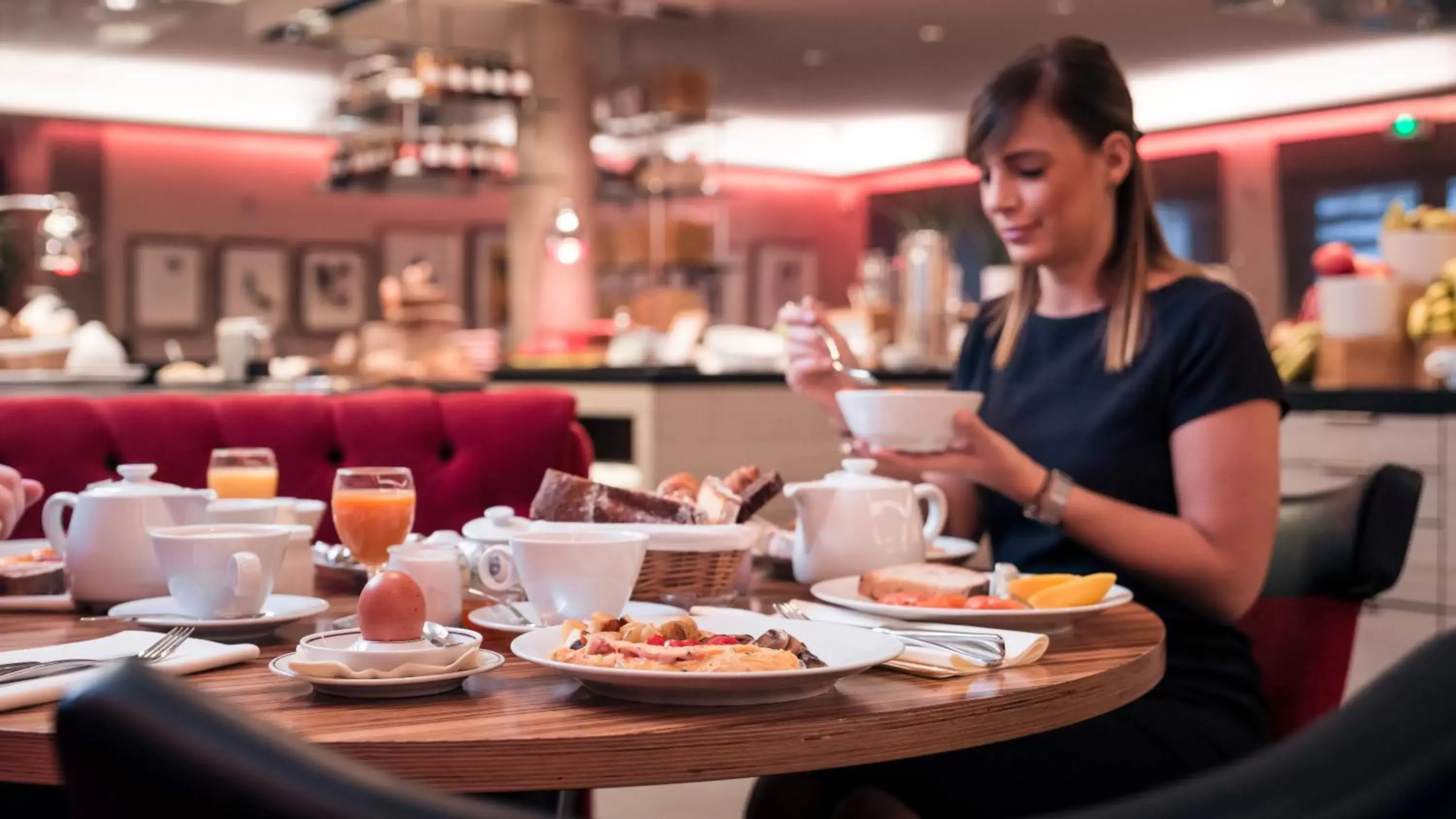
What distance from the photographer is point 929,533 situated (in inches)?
72.9

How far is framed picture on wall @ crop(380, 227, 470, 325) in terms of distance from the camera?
41.6ft

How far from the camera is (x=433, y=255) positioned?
508 inches

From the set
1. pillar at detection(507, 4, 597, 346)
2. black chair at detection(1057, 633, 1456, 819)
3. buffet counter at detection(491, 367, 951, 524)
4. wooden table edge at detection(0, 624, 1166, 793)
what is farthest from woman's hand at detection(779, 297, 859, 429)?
pillar at detection(507, 4, 597, 346)

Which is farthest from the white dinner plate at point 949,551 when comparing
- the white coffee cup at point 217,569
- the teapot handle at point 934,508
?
the white coffee cup at point 217,569

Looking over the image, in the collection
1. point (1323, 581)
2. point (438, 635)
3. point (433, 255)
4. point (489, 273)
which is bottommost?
point (1323, 581)

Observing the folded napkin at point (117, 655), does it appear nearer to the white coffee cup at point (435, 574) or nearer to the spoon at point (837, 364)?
the white coffee cup at point (435, 574)

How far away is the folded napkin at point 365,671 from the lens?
1078 millimetres

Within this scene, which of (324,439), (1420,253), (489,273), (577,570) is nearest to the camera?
(577,570)

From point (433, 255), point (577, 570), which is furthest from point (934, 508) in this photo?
point (433, 255)

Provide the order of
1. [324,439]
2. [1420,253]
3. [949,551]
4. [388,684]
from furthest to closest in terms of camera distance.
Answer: [1420,253] → [324,439] → [949,551] → [388,684]

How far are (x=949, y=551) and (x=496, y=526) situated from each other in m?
0.65

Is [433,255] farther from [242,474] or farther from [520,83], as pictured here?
[242,474]

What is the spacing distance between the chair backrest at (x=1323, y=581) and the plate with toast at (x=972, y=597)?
57cm

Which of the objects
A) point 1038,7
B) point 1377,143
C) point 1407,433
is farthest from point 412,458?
point 1377,143
